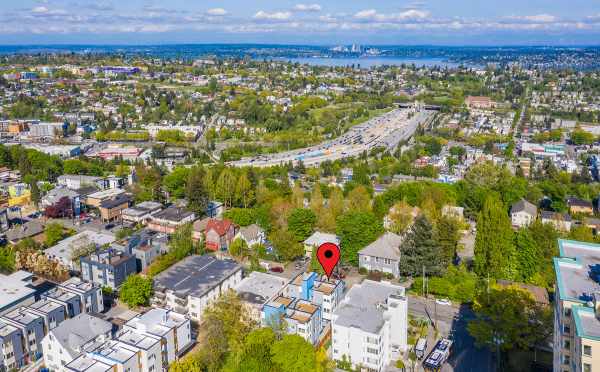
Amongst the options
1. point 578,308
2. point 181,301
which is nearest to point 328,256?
point 181,301

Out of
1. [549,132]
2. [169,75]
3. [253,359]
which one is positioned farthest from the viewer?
[169,75]

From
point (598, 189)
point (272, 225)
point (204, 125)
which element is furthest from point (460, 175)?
point (204, 125)

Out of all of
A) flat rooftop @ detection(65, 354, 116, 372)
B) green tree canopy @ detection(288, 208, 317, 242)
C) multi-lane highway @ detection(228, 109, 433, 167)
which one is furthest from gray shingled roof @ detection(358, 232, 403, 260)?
multi-lane highway @ detection(228, 109, 433, 167)

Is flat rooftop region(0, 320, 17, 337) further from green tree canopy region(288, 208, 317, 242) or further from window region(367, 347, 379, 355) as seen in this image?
green tree canopy region(288, 208, 317, 242)

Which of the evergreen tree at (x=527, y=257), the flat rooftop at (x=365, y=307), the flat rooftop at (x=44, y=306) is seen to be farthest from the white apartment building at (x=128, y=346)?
the evergreen tree at (x=527, y=257)

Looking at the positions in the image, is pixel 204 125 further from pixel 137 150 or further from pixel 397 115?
pixel 397 115
